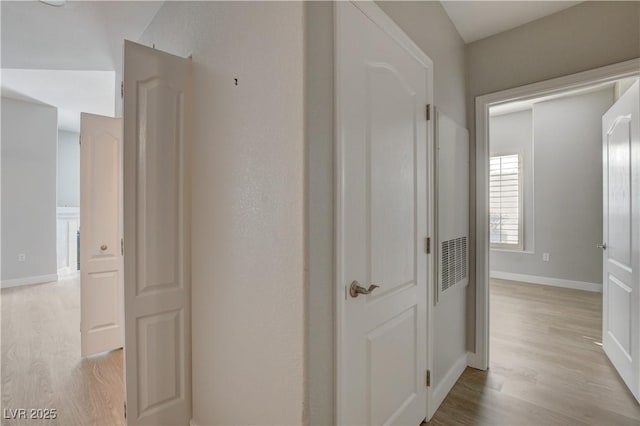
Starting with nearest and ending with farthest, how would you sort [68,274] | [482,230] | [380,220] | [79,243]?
[380,220] → [482,230] → [79,243] → [68,274]

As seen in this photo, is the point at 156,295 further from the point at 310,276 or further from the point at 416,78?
the point at 416,78

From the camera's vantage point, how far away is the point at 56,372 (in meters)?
2.39

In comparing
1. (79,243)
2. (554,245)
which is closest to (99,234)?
(79,243)

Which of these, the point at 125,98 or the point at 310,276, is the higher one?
the point at 125,98

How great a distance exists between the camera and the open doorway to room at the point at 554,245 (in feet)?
7.15

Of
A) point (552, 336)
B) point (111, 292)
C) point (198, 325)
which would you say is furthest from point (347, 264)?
point (552, 336)

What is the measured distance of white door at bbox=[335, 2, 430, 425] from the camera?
123 cm

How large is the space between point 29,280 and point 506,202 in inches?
318

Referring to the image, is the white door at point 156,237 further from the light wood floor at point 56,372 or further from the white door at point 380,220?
the white door at point 380,220

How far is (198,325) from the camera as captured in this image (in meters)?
1.70

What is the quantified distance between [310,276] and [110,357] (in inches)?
101

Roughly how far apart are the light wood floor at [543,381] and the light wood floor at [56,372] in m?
2.18

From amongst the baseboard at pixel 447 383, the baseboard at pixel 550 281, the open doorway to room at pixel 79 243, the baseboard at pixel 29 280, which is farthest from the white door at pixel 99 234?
the baseboard at pixel 550 281

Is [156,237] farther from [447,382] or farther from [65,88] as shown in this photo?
[65,88]
